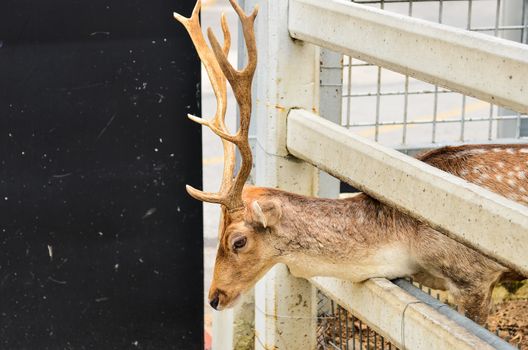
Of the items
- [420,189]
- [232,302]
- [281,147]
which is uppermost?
[420,189]

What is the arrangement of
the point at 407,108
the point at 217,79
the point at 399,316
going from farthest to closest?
the point at 407,108 → the point at 217,79 → the point at 399,316

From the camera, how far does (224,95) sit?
4285 millimetres

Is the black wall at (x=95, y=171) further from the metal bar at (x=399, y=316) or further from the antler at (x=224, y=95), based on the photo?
the metal bar at (x=399, y=316)

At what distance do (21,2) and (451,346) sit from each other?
2525 mm

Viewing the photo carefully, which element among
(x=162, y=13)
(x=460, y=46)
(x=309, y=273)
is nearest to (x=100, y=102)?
(x=162, y=13)

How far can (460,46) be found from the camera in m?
3.16

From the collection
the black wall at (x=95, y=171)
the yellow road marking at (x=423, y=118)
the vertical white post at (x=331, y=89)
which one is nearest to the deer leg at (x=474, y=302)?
the vertical white post at (x=331, y=89)

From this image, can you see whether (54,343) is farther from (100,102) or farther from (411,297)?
(411,297)

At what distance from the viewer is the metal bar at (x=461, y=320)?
3139 millimetres

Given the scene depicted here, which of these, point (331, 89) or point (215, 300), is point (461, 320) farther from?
point (331, 89)

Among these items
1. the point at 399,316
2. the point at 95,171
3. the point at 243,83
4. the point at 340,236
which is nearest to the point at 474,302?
the point at 340,236

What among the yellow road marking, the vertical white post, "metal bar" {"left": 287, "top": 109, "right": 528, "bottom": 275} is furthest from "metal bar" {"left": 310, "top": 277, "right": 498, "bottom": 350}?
the yellow road marking

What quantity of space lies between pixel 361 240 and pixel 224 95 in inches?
28.3

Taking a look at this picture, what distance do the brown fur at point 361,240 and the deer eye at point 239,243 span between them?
1 cm
